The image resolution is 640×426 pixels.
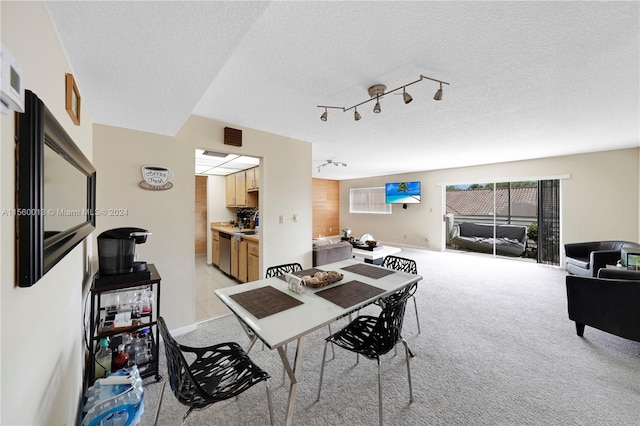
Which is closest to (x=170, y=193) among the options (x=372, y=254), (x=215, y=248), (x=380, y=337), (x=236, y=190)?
(x=380, y=337)

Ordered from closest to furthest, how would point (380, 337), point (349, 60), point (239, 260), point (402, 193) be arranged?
point (380, 337)
point (349, 60)
point (239, 260)
point (402, 193)

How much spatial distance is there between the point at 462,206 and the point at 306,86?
6731 mm

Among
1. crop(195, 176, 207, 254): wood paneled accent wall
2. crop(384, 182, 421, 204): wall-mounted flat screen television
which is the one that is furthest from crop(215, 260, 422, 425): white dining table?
crop(384, 182, 421, 204): wall-mounted flat screen television

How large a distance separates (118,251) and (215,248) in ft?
11.7

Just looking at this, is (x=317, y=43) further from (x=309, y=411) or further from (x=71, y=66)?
(x=309, y=411)

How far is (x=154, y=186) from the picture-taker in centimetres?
228

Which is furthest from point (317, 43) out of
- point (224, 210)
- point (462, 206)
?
point (462, 206)

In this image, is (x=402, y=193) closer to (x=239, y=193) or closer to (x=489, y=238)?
(x=489, y=238)

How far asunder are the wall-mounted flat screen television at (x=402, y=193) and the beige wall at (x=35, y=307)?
7.07m

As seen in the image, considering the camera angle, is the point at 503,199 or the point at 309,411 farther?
the point at 503,199

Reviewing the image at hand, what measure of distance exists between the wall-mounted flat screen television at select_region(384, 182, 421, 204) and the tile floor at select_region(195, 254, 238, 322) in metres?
5.31

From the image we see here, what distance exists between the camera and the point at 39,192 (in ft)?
2.28

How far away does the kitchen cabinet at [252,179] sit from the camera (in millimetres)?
4392

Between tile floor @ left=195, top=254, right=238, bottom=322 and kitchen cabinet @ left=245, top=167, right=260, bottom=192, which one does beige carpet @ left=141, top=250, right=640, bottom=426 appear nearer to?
tile floor @ left=195, top=254, right=238, bottom=322
